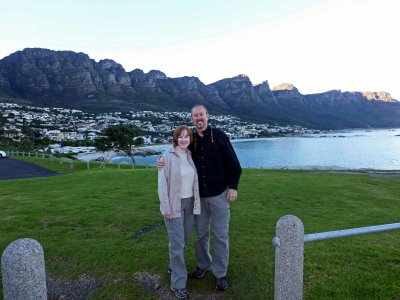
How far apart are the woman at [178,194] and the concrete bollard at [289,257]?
1.52m

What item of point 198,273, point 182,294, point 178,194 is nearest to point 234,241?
point 198,273

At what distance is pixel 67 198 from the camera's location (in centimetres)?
1260

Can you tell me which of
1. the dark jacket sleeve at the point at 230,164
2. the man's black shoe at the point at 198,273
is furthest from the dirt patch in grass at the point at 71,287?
the dark jacket sleeve at the point at 230,164

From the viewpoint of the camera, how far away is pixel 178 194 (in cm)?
495

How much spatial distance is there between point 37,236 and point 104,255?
2.37 m

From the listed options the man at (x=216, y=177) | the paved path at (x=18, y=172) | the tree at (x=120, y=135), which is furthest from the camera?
the tree at (x=120, y=135)

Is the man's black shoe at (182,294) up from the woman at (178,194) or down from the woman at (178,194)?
down

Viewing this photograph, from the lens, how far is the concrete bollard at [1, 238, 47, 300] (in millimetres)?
3480

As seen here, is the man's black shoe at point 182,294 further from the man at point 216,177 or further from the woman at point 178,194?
the man at point 216,177

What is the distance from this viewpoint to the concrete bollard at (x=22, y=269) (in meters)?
3.48

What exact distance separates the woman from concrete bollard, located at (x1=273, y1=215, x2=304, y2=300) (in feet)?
4.99

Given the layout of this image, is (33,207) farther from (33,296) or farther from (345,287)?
(345,287)

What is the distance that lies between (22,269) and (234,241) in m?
4.81

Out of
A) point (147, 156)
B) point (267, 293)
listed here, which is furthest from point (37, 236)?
point (147, 156)
